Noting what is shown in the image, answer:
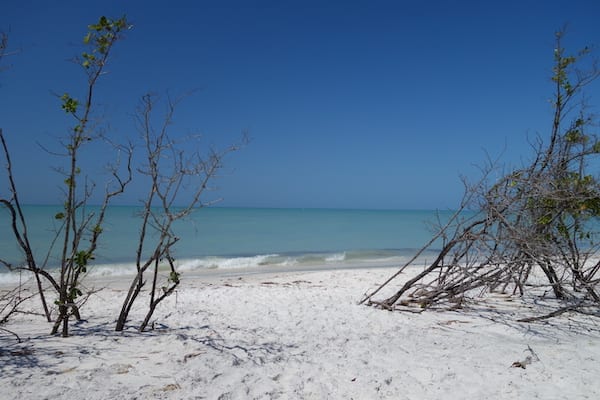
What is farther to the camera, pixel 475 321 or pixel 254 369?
pixel 475 321

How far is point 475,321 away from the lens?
215 inches

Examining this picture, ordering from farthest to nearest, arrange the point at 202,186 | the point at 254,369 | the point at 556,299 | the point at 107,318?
1. the point at 556,299
2. the point at 107,318
3. the point at 202,186
4. the point at 254,369

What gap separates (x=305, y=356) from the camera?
401cm

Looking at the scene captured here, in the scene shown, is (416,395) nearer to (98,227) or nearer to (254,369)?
(254,369)

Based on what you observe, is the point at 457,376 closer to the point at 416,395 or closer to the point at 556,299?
the point at 416,395

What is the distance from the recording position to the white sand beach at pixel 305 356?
3125 mm

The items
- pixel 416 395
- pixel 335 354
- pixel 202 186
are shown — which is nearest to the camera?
pixel 416 395

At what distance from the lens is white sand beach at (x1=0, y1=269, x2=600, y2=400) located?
10.3 feet

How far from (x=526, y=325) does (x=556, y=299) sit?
2058 millimetres

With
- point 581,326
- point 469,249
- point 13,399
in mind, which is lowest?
point 581,326

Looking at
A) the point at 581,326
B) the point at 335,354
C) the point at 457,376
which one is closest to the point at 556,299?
the point at 581,326

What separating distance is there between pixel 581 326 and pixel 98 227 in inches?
238

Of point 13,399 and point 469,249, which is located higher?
point 469,249

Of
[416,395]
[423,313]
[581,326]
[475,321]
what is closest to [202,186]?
[416,395]
